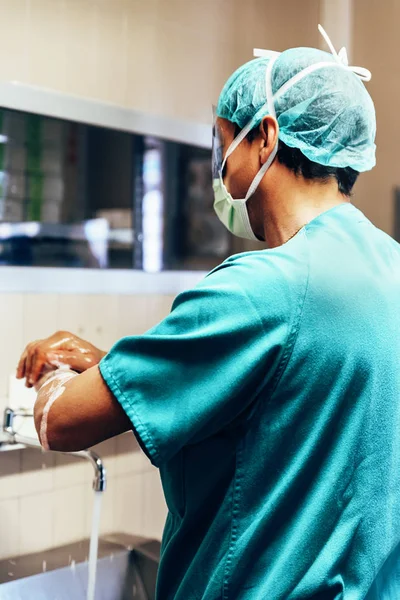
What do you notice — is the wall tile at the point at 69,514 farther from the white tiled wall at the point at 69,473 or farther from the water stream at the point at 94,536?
the water stream at the point at 94,536

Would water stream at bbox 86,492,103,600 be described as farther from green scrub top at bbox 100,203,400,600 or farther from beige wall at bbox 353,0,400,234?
beige wall at bbox 353,0,400,234

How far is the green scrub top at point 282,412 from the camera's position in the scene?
0.75m

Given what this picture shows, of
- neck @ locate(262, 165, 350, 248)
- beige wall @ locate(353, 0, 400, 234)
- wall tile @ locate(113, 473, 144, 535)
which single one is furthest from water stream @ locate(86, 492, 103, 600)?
beige wall @ locate(353, 0, 400, 234)

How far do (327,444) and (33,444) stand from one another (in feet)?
2.75

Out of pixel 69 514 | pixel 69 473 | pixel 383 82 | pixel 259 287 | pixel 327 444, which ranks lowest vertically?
pixel 69 514

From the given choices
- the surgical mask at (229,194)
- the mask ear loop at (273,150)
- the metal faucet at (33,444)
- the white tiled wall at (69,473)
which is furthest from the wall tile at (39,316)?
the mask ear loop at (273,150)

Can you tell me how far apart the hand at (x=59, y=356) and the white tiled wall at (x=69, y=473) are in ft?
1.66

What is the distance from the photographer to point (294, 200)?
91cm

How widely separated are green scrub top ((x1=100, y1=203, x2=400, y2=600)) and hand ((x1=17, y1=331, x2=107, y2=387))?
13.9 inches

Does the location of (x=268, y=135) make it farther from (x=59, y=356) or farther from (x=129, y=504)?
(x=129, y=504)

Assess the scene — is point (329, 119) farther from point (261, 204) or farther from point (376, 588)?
point (376, 588)

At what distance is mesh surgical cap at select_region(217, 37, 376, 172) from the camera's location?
92 cm

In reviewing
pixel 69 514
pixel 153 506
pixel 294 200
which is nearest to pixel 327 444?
pixel 294 200

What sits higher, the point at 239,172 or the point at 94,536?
the point at 239,172
